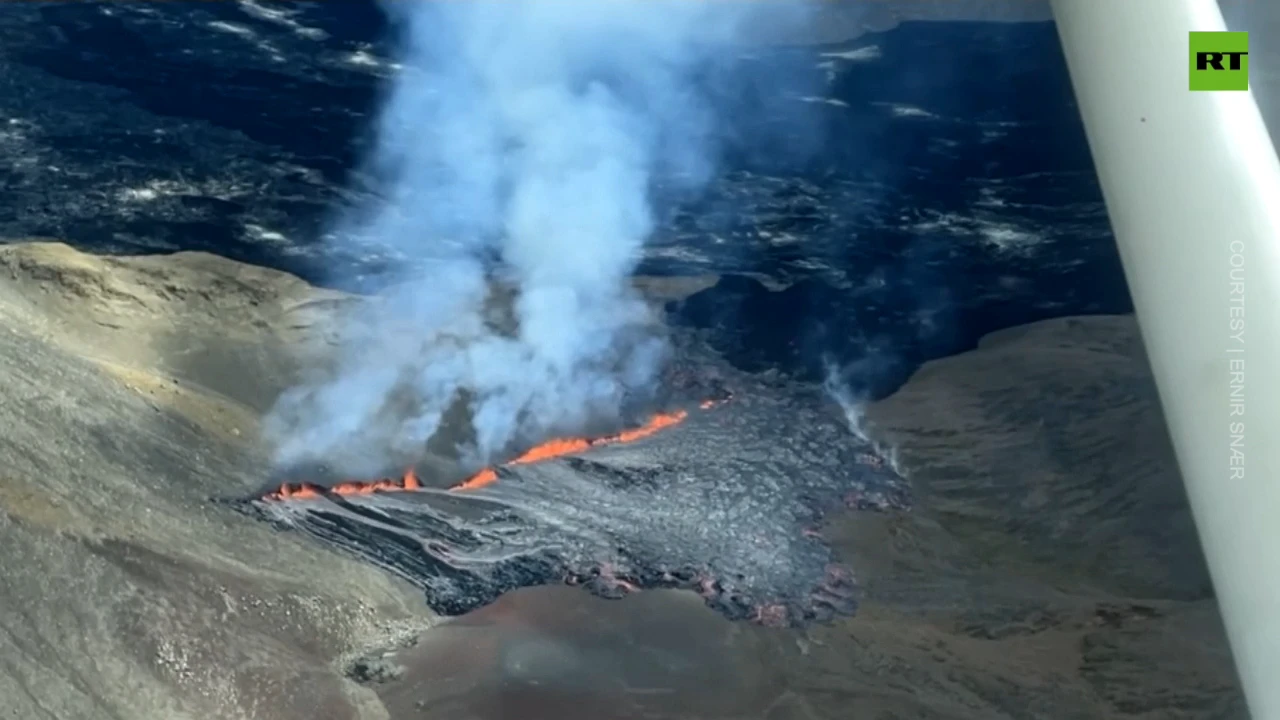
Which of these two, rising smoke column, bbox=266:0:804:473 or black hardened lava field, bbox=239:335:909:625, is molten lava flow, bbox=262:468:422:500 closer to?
black hardened lava field, bbox=239:335:909:625

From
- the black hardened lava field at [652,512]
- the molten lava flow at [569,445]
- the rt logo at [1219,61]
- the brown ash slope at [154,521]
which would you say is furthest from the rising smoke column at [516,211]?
the rt logo at [1219,61]

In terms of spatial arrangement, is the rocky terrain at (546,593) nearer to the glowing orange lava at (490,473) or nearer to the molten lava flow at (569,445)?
the glowing orange lava at (490,473)

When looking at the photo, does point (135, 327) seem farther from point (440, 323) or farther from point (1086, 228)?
point (1086, 228)

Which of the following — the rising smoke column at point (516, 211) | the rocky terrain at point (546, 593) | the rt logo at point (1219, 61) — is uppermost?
the rt logo at point (1219, 61)

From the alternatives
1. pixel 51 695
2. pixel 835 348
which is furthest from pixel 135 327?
pixel 835 348

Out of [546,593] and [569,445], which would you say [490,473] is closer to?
[569,445]

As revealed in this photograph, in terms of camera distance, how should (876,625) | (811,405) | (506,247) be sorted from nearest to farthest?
(876,625)
(811,405)
(506,247)
